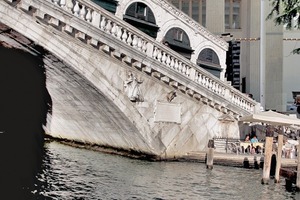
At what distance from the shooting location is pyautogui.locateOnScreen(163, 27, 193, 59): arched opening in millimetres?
23169

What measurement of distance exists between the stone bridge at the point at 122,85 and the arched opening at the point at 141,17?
3.87 meters

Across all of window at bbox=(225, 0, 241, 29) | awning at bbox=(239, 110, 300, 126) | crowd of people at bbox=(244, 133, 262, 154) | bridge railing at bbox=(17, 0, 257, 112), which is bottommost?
crowd of people at bbox=(244, 133, 262, 154)

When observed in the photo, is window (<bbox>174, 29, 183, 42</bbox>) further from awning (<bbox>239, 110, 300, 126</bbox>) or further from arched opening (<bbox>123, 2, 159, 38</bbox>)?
awning (<bbox>239, 110, 300, 126</bbox>)

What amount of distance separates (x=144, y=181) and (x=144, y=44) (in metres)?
5.68

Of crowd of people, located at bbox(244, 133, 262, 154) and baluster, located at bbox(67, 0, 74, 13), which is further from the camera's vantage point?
crowd of people, located at bbox(244, 133, 262, 154)

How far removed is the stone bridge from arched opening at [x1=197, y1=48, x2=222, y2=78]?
15.8 feet

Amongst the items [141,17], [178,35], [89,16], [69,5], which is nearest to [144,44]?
[89,16]

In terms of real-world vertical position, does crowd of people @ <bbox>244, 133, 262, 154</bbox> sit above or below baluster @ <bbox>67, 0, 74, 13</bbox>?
below

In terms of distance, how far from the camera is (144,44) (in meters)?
17.4

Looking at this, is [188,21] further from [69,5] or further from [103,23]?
[69,5]

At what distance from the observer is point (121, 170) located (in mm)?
15969

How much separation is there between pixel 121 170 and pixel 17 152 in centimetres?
591

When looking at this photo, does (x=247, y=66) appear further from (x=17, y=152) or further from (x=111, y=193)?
(x=111, y=193)

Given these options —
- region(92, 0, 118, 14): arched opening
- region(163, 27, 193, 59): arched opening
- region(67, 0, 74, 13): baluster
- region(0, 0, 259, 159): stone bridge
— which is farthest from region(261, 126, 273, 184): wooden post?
region(163, 27, 193, 59): arched opening
